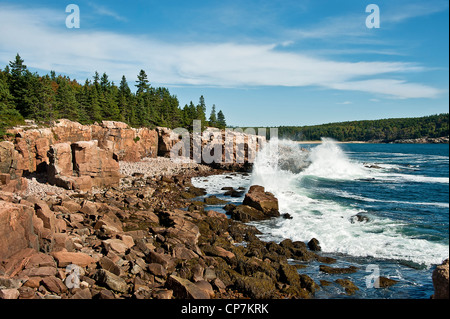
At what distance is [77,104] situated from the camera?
48750 millimetres

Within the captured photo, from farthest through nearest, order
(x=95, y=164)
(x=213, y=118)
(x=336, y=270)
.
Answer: (x=213, y=118)
(x=95, y=164)
(x=336, y=270)

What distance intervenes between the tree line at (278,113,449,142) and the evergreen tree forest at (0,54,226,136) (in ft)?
165

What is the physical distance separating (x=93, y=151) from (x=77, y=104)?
27.3m

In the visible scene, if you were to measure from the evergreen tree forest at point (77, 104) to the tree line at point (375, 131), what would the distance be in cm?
5024

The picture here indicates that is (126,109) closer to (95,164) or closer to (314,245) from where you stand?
(95,164)

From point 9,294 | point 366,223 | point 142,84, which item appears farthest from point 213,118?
point 9,294

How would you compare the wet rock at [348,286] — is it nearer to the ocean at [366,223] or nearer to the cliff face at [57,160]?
the ocean at [366,223]

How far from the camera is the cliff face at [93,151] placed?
81.3 ft

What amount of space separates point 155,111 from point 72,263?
2465 inches

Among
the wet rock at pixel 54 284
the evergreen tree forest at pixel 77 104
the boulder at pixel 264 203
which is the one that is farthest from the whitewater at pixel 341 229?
the evergreen tree forest at pixel 77 104

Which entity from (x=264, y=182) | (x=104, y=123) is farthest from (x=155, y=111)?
(x=264, y=182)
